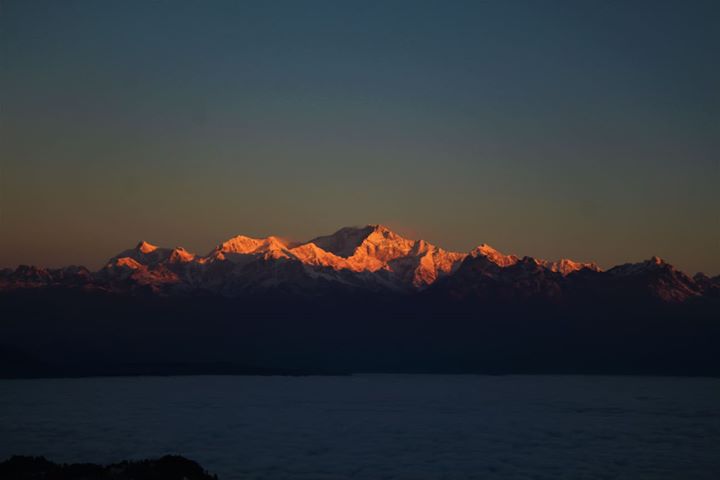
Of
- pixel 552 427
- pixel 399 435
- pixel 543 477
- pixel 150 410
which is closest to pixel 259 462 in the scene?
pixel 543 477

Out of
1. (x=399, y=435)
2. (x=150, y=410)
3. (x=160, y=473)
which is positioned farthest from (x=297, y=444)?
(x=150, y=410)

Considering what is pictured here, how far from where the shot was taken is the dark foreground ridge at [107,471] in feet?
211

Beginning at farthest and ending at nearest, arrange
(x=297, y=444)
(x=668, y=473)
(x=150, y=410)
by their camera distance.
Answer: (x=150, y=410)
(x=297, y=444)
(x=668, y=473)

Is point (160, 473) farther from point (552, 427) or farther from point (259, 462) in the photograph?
point (552, 427)

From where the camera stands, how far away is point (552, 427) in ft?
488

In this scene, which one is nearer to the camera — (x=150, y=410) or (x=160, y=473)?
(x=160, y=473)

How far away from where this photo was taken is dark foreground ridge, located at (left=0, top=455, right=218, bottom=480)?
211 feet

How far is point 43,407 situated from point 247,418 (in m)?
54.1

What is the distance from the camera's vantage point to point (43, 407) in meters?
194

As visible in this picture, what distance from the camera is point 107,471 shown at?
6525cm

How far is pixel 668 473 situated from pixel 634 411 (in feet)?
336

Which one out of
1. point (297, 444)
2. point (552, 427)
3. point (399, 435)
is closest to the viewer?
point (297, 444)

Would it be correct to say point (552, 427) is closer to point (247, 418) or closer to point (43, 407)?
point (247, 418)

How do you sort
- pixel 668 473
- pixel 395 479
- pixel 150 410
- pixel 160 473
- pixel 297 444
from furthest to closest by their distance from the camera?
pixel 150 410 → pixel 297 444 → pixel 668 473 → pixel 395 479 → pixel 160 473
